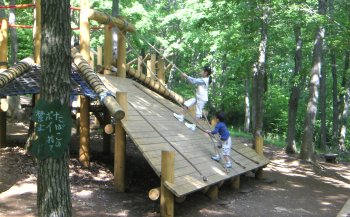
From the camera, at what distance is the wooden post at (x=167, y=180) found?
5.97 meters

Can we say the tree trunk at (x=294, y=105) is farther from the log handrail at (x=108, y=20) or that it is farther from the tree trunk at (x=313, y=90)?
the log handrail at (x=108, y=20)

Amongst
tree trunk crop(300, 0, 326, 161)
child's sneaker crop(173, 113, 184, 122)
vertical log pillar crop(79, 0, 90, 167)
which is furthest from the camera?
tree trunk crop(300, 0, 326, 161)

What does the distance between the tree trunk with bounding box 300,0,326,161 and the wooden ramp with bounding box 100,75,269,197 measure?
3.42 m

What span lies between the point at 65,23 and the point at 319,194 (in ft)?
25.2

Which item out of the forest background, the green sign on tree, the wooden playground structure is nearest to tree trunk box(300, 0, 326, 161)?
the forest background

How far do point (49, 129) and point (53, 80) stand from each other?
18.0 inches

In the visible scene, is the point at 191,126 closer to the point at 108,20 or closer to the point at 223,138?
the point at 223,138

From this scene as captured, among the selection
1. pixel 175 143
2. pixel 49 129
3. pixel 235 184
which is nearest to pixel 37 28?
pixel 175 143

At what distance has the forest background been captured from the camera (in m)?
12.0

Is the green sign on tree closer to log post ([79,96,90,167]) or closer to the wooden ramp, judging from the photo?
the wooden ramp

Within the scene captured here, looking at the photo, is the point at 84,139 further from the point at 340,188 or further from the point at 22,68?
the point at 340,188

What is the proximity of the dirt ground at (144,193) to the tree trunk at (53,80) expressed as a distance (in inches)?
107

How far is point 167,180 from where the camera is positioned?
236 inches

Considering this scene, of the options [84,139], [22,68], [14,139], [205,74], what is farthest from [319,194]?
[14,139]
